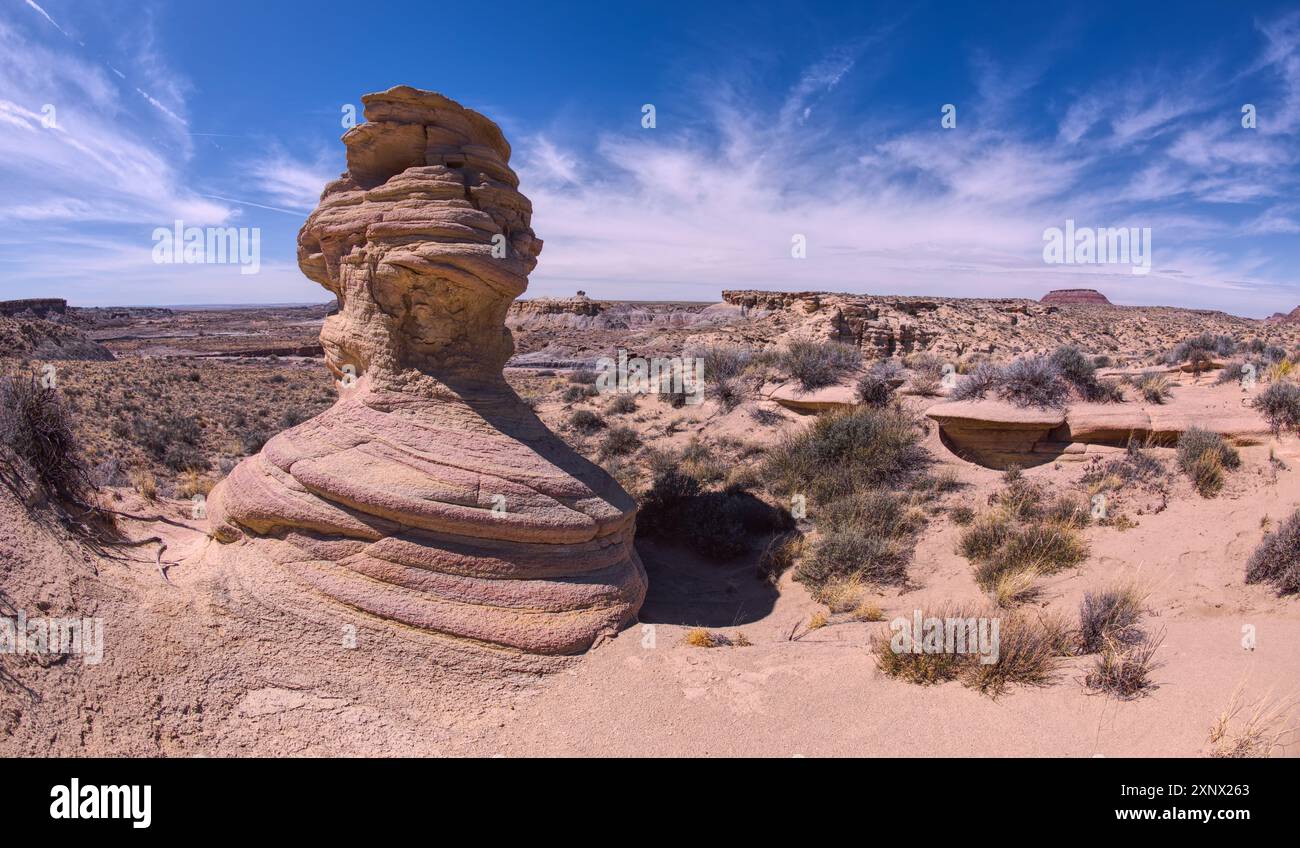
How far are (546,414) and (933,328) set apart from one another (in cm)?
1895

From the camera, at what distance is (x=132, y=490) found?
313 inches

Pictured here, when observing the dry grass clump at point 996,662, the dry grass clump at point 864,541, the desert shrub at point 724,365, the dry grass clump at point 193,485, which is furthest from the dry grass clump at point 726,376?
the dry grass clump at point 193,485

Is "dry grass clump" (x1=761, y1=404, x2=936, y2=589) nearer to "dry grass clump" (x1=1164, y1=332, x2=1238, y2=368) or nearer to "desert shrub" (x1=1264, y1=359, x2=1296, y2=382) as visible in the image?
"desert shrub" (x1=1264, y1=359, x2=1296, y2=382)

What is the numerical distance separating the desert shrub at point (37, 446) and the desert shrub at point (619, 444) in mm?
7974

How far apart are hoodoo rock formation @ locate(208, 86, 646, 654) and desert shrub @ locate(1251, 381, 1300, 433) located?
894 centimetres

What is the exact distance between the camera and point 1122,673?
3.88 meters

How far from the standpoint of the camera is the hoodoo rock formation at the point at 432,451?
4.93 metres

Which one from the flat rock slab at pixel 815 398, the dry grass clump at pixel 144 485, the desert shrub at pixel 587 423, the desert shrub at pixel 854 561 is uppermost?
the flat rock slab at pixel 815 398

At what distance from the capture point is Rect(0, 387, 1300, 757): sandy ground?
362 centimetres

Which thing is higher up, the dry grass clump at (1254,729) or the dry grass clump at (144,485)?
the dry grass clump at (144,485)

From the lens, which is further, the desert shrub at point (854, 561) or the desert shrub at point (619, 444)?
the desert shrub at point (619, 444)

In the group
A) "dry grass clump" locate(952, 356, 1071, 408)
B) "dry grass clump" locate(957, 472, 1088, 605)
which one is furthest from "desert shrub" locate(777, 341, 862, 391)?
"dry grass clump" locate(957, 472, 1088, 605)

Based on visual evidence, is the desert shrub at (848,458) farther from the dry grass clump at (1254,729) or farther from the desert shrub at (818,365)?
the dry grass clump at (1254,729)

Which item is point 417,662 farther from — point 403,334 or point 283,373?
point 283,373
